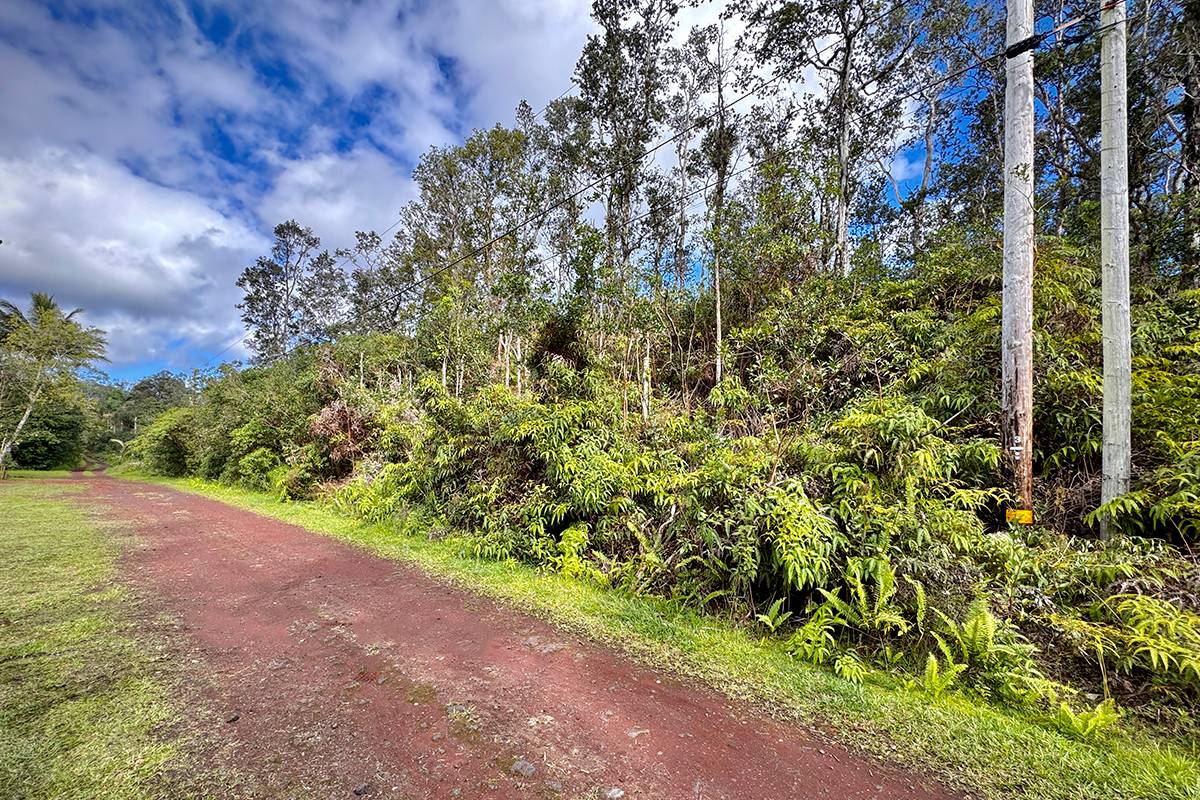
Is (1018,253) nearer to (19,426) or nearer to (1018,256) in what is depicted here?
(1018,256)

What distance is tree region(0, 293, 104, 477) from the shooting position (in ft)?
55.7

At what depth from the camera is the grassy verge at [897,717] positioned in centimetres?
193

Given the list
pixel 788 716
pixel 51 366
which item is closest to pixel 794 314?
pixel 788 716

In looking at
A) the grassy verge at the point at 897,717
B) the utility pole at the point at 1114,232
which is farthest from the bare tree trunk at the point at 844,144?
the grassy verge at the point at 897,717

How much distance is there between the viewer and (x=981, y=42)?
10125 millimetres

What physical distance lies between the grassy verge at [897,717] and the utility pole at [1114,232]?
2.33m

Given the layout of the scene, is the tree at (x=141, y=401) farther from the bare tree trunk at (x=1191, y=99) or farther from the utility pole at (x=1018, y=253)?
the bare tree trunk at (x=1191, y=99)

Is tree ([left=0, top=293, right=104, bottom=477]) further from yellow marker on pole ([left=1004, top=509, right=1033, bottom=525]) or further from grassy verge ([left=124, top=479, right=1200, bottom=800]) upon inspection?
yellow marker on pole ([left=1004, top=509, right=1033, bottom=525])

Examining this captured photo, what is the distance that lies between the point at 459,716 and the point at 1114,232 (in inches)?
236

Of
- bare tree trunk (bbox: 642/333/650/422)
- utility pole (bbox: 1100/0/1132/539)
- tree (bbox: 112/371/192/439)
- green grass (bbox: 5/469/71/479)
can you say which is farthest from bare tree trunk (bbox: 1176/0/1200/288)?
tree (bbox: 112/371/192/439)

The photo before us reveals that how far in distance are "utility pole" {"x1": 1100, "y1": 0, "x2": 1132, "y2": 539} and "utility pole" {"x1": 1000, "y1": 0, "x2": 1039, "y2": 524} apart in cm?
46

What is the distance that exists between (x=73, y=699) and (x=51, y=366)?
24.4 m

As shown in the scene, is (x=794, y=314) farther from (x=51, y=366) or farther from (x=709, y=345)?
(x=51, y=366)

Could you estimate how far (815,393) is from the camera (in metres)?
5.84
